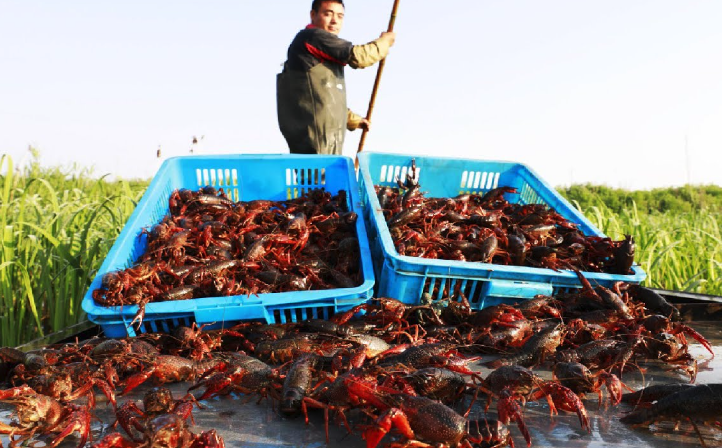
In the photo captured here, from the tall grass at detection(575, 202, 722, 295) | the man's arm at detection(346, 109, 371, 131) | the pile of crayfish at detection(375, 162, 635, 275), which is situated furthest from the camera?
the man's arm at detection(346, 109, 371, 131)

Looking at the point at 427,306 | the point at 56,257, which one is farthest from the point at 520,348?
the point at 56,257

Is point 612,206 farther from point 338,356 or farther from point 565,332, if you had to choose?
point 338,356

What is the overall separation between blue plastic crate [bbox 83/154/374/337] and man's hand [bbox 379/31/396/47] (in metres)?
2.30

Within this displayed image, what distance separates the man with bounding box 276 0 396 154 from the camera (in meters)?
6.43

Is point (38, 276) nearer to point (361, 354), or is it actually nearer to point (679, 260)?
→ point (361, 354)

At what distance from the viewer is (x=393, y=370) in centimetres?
251

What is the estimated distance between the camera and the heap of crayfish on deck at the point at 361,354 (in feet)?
7.37

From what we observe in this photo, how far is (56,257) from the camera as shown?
438cm

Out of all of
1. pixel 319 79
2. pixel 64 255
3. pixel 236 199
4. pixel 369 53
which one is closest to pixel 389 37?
pixel 369 53

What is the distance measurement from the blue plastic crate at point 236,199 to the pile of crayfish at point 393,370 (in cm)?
12

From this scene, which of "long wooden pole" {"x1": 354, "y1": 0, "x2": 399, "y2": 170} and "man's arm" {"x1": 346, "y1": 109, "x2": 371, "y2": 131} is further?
"man's arm" {"x1": 346, "y1": 109, "x2": 371, "y2": 131}

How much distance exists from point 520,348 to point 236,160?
3473 millimetres

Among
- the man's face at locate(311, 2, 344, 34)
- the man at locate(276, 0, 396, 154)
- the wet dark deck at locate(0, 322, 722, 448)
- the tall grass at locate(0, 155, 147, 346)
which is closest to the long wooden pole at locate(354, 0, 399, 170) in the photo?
the man at locate(276, 0, 396, 154)

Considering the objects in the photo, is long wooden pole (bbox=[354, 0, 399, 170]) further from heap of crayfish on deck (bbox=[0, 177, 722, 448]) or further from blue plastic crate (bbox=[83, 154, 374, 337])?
heap of crayfish on deck (bbox=[0, 177, 722, 448])
